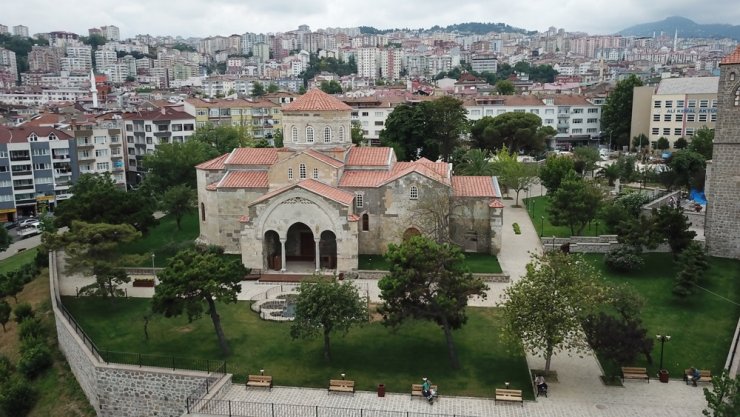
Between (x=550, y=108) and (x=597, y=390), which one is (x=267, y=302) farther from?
(x=550, y=108)

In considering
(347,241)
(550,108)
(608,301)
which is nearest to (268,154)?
(347,241)

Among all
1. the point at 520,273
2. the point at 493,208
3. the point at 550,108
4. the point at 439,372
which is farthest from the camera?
the point at 550,108

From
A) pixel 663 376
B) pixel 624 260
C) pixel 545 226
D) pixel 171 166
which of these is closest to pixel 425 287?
A: pixel 663 376

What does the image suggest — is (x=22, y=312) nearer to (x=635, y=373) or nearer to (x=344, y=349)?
(x=344, y=349)

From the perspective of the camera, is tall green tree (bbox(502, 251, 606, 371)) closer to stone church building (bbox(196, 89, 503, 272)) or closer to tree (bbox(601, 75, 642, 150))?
stone church building (bbox(196, 89, 503, 272))

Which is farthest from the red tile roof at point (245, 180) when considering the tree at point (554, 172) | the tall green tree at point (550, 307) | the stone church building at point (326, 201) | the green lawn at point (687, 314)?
the tree at point (554, 172)

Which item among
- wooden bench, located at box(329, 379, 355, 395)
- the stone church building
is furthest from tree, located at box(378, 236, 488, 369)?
the stone church building
